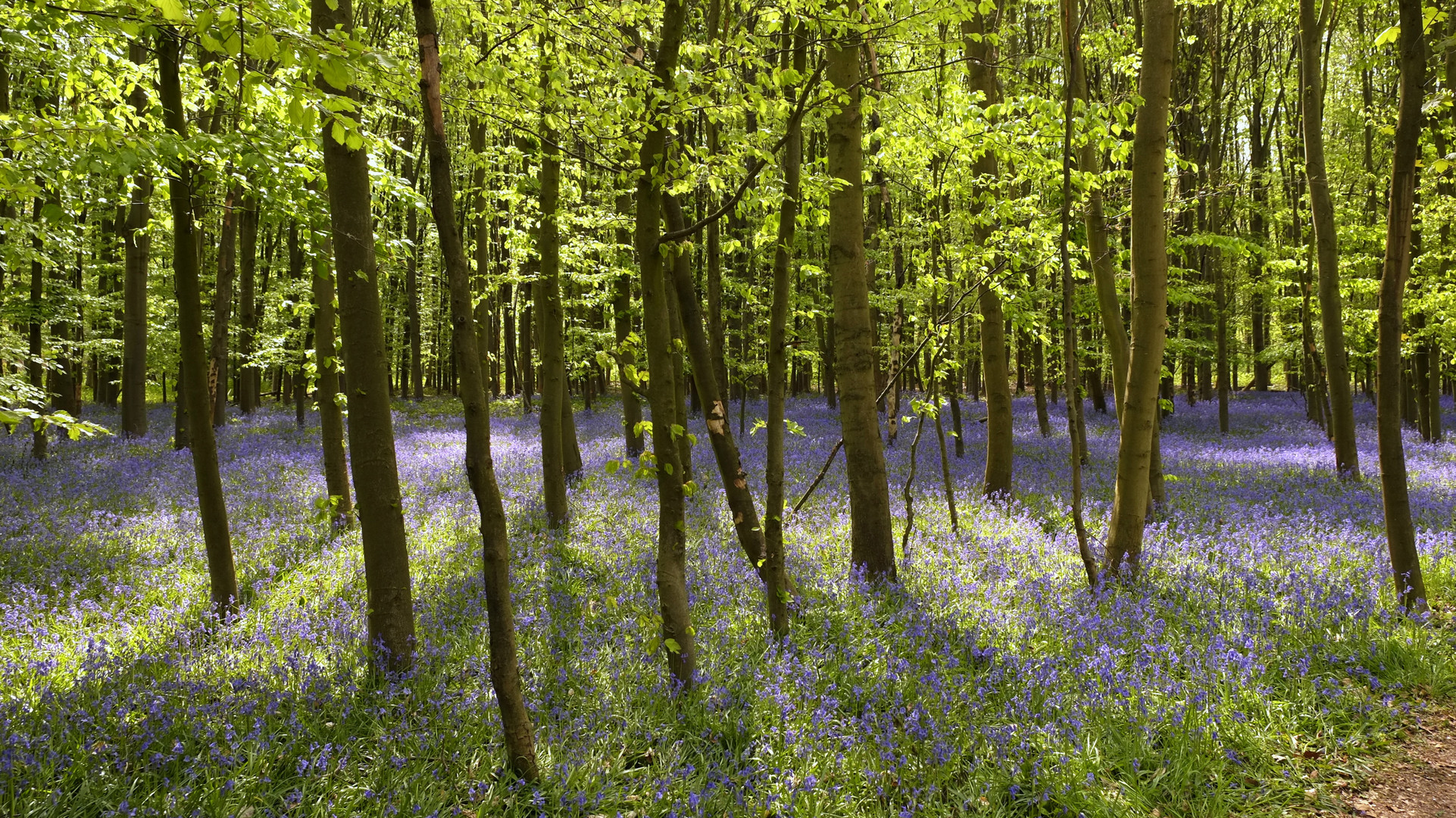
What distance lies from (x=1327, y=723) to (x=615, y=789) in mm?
4619

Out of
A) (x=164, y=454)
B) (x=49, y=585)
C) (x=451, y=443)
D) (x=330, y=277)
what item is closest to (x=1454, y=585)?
(x=330, y=277)

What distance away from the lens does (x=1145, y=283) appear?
668 centimetres

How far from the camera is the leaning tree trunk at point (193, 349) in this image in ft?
17.7

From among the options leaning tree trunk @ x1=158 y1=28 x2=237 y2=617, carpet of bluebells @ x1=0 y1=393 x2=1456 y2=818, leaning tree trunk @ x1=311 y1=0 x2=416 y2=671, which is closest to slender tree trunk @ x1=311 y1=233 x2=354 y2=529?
carpet of bluebells @ x1=0 y1=393 x2=1456 y2=818

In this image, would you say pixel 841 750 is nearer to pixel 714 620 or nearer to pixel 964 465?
pixel 714 620

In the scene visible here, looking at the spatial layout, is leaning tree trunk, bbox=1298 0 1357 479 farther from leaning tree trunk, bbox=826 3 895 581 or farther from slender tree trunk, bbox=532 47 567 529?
slender tree trunk, bbox=532 47 567 529

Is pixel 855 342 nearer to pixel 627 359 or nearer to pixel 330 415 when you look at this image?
pixel 627 359

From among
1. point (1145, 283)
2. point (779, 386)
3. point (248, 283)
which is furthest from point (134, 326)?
point (1145, 283)

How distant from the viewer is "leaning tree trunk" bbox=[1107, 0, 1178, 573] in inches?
249

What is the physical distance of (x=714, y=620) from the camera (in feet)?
19.4

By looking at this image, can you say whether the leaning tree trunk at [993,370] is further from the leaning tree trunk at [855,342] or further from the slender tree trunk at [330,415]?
the slender tree trunk at [330,415]

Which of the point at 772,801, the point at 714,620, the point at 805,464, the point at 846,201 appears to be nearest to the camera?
the point at 772,801

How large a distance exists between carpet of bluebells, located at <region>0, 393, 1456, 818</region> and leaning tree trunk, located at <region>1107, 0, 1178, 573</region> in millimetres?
734

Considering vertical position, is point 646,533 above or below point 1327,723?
above
